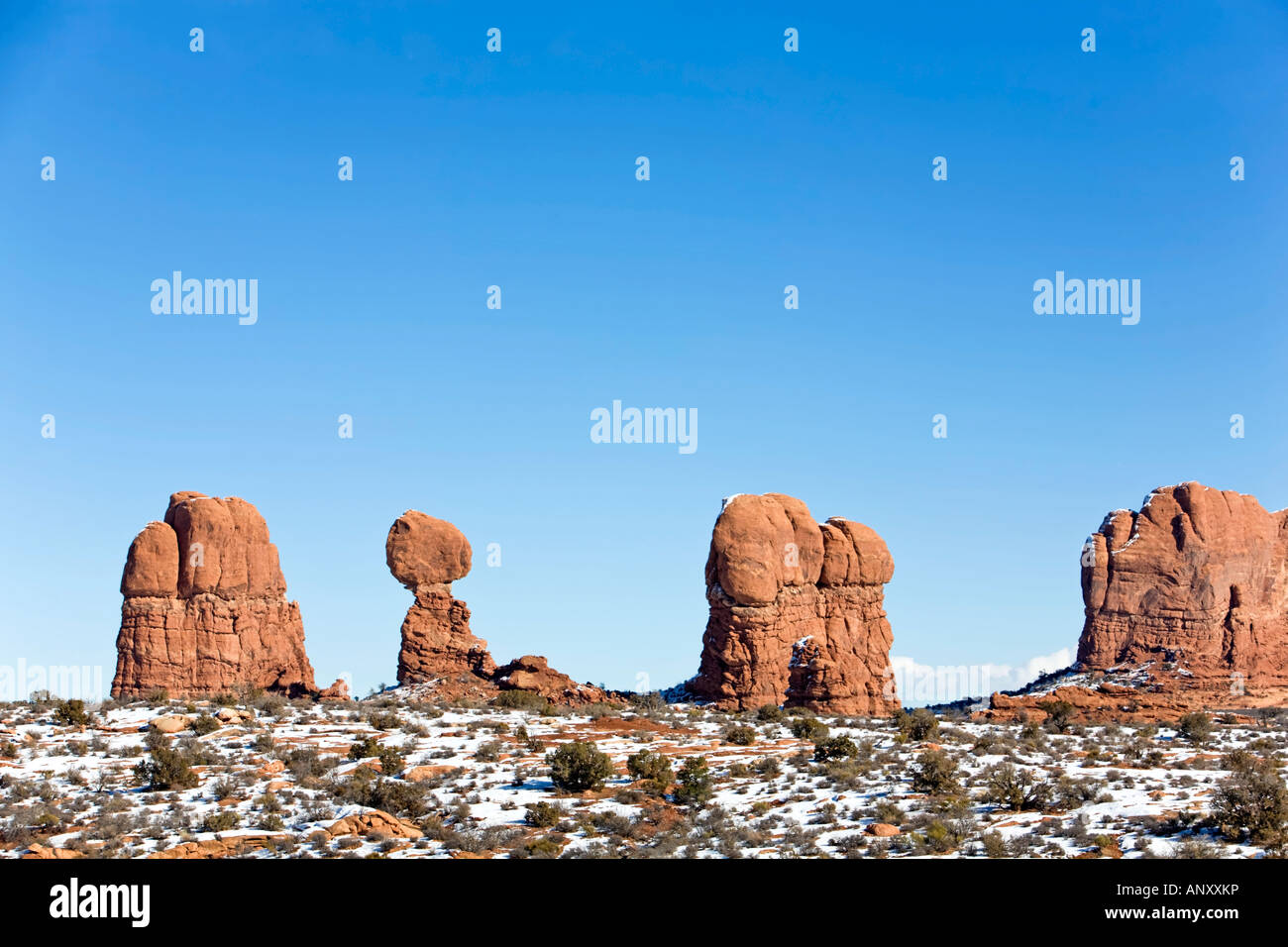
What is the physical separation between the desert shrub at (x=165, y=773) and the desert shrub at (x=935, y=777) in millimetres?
17357

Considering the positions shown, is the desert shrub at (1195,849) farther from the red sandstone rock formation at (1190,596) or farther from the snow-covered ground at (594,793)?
the red sandstone rock formation at (1190,596)

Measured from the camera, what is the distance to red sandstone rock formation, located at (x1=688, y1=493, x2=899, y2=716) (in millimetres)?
49938

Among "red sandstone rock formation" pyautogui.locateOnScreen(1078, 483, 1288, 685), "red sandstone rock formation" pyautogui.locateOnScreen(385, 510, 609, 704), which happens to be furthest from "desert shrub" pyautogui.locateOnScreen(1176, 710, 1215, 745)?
"red sandstone rock formation" pyautogui.locateOnScreen(1078, 483, 1288, 685)

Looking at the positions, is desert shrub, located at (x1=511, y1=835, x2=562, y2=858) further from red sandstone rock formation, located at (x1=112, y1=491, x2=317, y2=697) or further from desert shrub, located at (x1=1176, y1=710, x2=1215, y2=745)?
red sandstone rock formation, located at (x1=112, y1=491, x2=317, y2=697)

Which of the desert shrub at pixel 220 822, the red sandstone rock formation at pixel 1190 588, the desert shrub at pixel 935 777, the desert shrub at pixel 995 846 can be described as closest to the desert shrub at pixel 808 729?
the desert shrub at pixel 935 777

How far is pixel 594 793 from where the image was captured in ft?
92.4

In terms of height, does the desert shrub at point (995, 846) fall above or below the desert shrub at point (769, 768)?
above

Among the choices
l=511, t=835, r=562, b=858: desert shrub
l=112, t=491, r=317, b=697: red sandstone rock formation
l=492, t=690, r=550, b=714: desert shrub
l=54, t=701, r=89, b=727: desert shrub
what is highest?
l=112, t=491, r=317, b=697: red sandstone rock formation

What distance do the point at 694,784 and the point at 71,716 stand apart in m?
21.8

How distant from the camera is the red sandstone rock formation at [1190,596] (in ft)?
212

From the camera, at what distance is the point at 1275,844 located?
20891 mm

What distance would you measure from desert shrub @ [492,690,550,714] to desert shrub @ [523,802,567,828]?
19.7m
